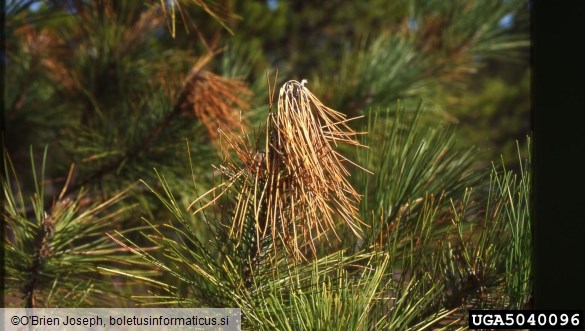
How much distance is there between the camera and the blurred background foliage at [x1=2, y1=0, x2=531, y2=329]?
51 centimetres

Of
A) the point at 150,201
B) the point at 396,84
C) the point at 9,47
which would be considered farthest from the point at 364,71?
the point at 9,47

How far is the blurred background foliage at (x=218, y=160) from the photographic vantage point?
51 cm

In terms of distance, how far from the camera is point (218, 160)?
739 millimetres

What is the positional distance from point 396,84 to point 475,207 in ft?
1.21

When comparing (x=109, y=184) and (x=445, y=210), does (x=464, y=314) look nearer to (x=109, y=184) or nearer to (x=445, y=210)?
(x=445, y=210)

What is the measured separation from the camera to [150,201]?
0.78 meters
